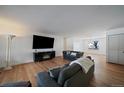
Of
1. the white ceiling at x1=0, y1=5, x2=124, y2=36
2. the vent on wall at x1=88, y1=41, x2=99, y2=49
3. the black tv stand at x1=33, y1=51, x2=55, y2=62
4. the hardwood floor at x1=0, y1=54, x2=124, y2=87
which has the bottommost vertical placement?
the hardwood floor at x1=0, y1=54, x2=124, y2=87

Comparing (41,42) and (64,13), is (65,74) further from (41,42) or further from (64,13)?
(41,42)

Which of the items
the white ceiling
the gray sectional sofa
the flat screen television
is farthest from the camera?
the flat screen television

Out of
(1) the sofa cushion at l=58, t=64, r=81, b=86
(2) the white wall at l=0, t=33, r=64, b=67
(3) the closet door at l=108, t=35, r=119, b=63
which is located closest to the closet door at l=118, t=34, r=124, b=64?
(3) the closet door at l=108, t=35, r=119, b=63

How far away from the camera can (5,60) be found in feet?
14.0

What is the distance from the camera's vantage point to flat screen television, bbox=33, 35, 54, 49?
538cm

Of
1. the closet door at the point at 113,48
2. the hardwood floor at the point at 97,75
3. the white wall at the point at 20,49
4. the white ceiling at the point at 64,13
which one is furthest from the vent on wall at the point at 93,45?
the white wall at the point at 20,49

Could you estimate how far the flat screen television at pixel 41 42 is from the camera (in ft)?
17.7

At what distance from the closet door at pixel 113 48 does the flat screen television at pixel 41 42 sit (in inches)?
151

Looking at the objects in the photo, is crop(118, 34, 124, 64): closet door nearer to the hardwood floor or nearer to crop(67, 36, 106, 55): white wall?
the hardwood floor

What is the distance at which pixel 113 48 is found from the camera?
4.70 meters

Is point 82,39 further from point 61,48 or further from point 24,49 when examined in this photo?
point 24,49

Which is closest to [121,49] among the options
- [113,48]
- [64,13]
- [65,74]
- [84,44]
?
[113,48]

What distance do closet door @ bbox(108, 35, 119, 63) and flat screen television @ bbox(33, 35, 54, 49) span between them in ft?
12.6
